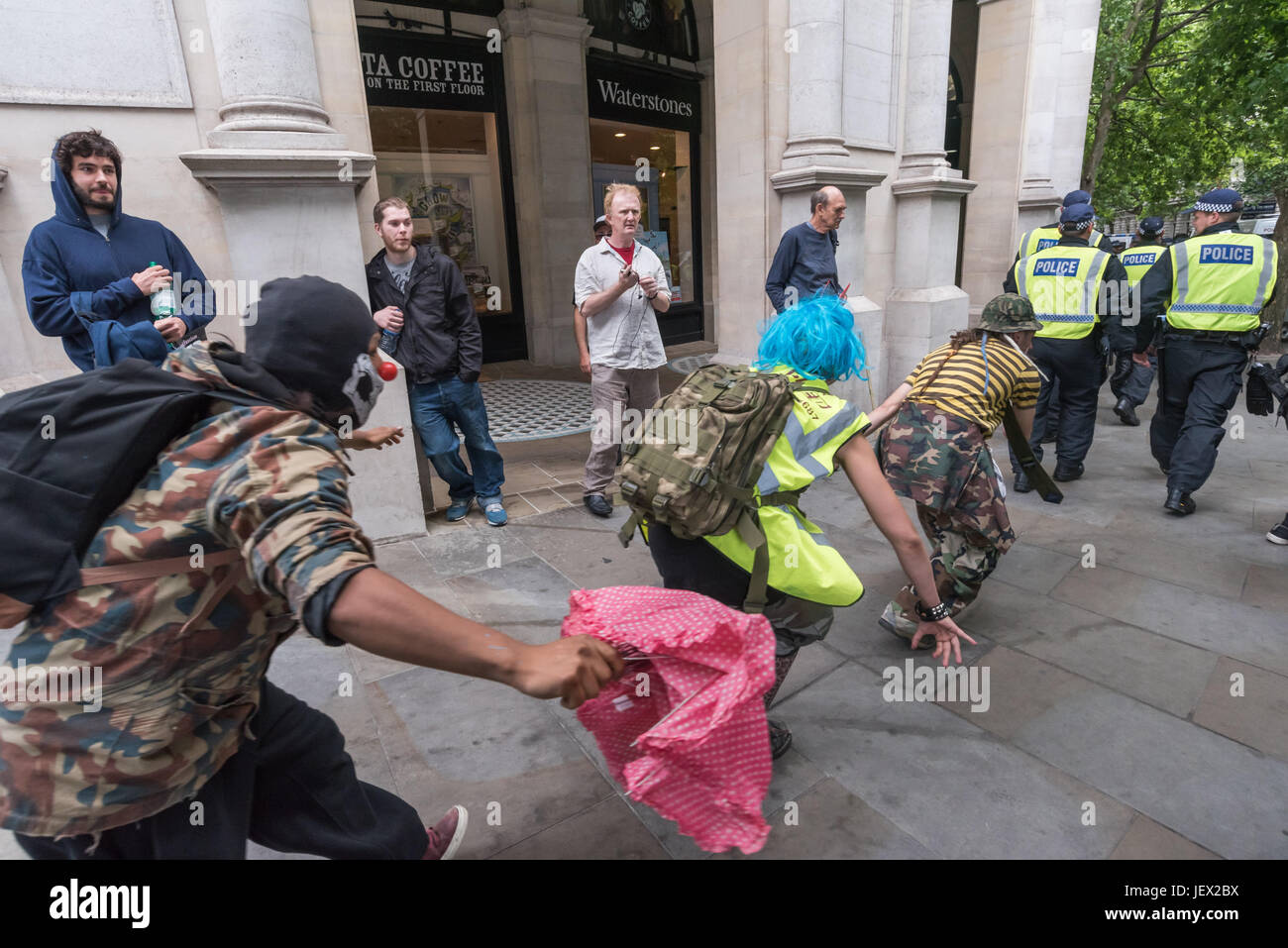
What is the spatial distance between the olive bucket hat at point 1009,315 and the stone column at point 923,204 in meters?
3.99

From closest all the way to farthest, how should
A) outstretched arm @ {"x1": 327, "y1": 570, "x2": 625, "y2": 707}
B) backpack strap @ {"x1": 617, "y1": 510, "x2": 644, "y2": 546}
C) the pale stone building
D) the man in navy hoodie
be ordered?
outstretched arm @ {"x1": 327, "y1": 570, "x2": 625, "y2": 707} → backpack strap @ {"x1": 617, "y1": 510, "x2": 644, "y2": 546} → the man in navy hoodie → the pale stone building

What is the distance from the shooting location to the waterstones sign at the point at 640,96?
11.8m

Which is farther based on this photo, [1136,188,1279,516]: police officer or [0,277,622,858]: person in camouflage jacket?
[1136,188,1279,516]: police officer

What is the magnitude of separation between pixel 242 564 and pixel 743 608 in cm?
144

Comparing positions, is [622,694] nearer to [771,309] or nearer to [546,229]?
[771,309]

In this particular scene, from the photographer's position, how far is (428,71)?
1041 cm

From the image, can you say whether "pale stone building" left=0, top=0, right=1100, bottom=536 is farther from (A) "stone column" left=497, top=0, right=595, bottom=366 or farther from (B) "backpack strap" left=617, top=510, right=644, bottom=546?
(B) "backpack strap" left=617, top=510, right=644, bottom=546

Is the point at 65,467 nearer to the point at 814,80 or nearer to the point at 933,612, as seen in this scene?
the point at 933,612

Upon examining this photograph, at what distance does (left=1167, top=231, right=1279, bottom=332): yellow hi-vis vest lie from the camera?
5.02 m

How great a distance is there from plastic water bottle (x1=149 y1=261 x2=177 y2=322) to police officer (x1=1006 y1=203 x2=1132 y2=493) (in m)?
5.71

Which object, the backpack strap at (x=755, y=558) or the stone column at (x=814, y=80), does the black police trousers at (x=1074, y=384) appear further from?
the backpack strap at (x=755, y=558)

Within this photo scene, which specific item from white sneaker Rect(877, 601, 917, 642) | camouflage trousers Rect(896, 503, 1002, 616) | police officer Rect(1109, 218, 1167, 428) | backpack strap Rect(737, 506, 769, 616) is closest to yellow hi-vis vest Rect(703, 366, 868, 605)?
backpack strap Rect(737, 506, 769, 616)

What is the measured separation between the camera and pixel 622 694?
1948 mm

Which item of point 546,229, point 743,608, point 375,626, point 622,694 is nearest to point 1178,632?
point 743,608
